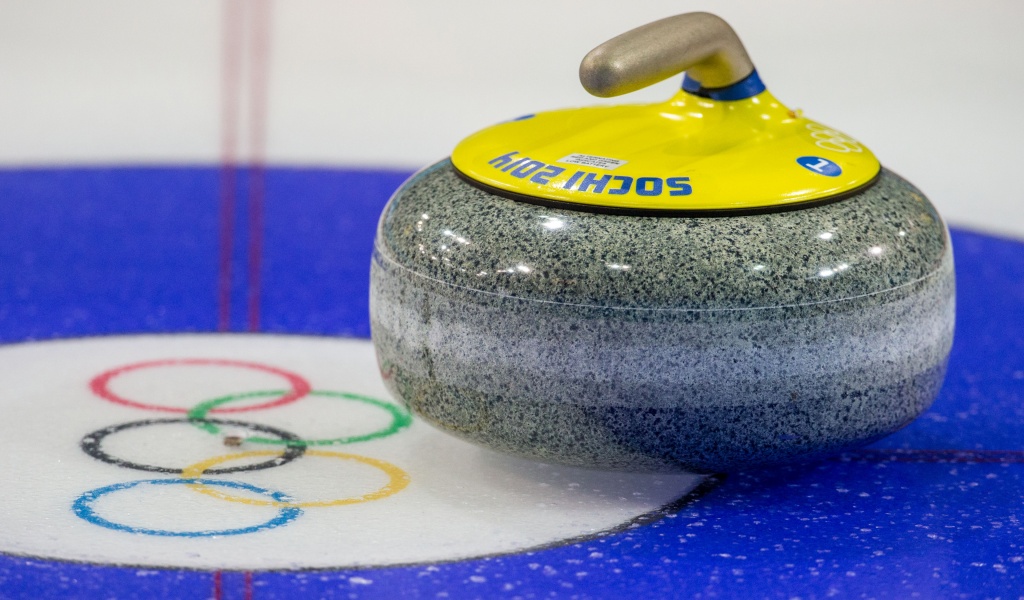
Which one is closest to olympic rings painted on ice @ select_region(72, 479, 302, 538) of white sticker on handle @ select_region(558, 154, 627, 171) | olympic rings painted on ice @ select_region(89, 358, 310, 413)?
olympic rings painted on ice @ select_region(89, 358, 310, 413)

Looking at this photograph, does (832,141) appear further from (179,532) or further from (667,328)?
(179,532)

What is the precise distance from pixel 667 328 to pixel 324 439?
30.1 inches

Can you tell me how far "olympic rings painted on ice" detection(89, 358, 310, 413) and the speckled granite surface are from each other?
557 mm

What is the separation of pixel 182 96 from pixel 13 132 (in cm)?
76

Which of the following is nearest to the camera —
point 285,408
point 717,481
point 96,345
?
point 717,481

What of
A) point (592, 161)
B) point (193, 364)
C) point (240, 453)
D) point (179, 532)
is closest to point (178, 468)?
point (240, 453)

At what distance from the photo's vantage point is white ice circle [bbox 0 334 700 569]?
212 cm

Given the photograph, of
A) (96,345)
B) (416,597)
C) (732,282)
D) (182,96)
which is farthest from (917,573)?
(182,96)

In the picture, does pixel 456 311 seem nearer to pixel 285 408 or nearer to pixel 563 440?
pixel 563 440

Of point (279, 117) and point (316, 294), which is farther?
point (279, 117)

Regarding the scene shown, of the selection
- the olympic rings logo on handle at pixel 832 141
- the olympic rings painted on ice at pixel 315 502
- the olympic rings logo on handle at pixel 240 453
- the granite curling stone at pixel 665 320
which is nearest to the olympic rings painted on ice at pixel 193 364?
the olympic rings logo on handle at pixel 240 453

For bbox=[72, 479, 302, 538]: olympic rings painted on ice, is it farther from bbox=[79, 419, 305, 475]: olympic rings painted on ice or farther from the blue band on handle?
the blue band on handle

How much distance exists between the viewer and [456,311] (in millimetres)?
2176

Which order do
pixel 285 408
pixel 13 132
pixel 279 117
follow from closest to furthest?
pixel 285 408 → pixel 13 132 → pixel 279 117
